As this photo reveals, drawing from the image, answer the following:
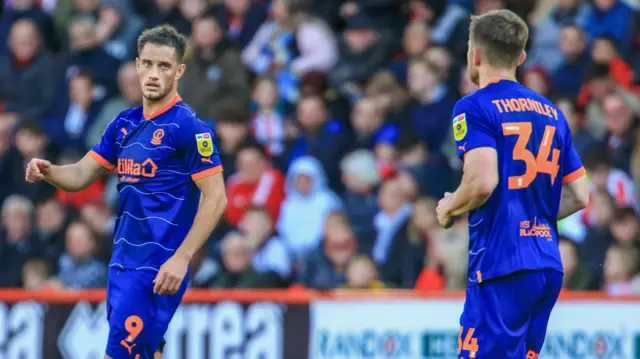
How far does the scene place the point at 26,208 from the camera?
42.3ft

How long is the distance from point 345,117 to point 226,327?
14.0 ft

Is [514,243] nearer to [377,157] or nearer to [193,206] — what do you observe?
[193,206]

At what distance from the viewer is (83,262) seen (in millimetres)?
11961

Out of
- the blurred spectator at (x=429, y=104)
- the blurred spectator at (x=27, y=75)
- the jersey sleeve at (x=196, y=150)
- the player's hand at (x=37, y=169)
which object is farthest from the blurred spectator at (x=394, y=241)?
the player's hand at (x=37, y=169)

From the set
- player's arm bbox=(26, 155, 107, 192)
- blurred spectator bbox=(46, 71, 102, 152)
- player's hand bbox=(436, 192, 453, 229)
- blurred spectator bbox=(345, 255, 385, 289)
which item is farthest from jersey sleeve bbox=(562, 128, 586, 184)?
blurred spectator bbox=(46, 71, 102, 152)

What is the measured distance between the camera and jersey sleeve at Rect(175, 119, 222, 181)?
695 centimetres

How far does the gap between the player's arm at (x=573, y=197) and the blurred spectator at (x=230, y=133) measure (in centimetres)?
688

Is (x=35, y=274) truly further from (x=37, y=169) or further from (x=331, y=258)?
(x=37, y=169)

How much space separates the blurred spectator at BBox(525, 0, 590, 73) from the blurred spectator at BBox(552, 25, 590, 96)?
0.47 meters

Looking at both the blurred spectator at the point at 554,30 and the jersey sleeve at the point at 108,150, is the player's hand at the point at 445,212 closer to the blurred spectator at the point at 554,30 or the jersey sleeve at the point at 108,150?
the jersey sleeve at the point at 108,150

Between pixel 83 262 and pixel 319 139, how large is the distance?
2931 millimetres

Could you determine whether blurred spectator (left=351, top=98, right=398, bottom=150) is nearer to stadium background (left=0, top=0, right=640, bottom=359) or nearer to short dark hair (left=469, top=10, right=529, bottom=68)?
stadium background (left=0, top=0, right=640, bottom=359)

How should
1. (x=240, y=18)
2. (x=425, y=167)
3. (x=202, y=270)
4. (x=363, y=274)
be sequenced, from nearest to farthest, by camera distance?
(x=363, y=274) → (x=202, y=270) → (x=425, y=167) → (x=240, y=18)

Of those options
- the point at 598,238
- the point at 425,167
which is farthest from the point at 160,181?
the point at 425,167
